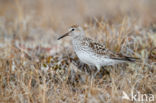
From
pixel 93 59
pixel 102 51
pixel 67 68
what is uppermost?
pixel 102 51

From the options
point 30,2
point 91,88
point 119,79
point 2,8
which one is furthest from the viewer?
point 30,2

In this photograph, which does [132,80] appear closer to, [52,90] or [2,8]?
[52,90]

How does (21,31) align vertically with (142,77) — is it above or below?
above

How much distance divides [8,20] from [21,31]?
1633mm

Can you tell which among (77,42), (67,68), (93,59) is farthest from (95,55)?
(67,68)

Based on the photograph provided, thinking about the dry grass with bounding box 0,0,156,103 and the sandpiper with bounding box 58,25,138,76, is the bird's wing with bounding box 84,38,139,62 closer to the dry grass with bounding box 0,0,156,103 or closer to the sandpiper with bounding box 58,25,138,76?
the sandpiper with bounding box 58,25,138,76

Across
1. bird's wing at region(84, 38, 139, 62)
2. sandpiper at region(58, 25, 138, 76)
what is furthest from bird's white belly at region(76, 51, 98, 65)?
bird's wing at region(84, 38, 139, 62)

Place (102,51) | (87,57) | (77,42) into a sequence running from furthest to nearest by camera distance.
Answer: (77,42) → (102,51) → (87,57)

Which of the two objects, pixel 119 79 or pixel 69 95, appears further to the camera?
pixel 119 79

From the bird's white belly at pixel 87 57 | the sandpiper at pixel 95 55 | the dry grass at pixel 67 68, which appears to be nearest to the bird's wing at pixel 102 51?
the sandpiper at pixel 95 55

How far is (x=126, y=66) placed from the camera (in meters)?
5.72

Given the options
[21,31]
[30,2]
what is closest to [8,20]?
[21,31]

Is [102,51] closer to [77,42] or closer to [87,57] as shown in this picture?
[87,57]

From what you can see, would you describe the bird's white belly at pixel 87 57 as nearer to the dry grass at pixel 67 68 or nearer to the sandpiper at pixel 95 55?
the sandpiper at pixel 95 55
